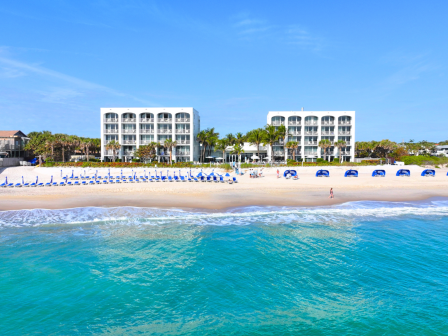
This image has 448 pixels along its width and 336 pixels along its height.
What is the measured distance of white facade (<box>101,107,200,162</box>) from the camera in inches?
2485

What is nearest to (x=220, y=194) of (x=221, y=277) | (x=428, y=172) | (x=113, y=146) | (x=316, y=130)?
(x=221, y=277)

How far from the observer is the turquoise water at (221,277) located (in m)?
8.77

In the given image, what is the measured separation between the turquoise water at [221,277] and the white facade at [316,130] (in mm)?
49472

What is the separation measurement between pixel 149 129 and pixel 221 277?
56213 mm

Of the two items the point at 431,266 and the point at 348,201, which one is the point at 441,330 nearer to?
the point at 431,266

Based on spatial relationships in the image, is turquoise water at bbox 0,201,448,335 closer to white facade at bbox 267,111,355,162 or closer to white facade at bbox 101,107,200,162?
white facade at bbox 101,107,200,162

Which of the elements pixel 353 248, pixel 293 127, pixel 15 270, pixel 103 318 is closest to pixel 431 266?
pixel 353 248

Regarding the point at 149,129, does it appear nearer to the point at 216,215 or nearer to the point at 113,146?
the point at 113,146

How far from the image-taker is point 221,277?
452 inches

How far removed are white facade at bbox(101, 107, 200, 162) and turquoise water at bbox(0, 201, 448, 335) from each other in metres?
45.5

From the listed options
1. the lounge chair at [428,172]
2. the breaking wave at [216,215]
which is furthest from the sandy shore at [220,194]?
the lounge chair at [428,172]

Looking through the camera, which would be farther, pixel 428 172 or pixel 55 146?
pixel 55 146

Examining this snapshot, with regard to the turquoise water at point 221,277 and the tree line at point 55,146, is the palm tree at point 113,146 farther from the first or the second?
the turquoise water at point 221,277

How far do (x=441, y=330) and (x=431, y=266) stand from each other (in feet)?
15.5
